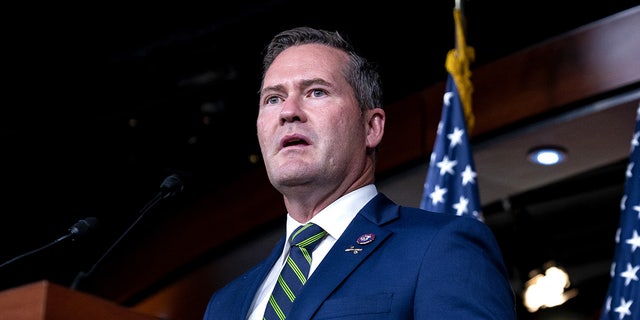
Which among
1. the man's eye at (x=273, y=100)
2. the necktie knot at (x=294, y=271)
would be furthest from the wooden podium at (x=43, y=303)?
the man's eye at (x=273, y=100)

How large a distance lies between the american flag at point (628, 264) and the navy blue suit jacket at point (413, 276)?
1269 mm

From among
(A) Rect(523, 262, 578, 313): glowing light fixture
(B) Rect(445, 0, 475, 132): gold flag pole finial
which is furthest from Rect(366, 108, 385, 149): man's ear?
(A) Rect(523, 262, 578, 313): glowing light fixture

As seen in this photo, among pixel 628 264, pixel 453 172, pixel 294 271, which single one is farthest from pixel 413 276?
pixel 453 172

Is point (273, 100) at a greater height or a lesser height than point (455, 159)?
lesser

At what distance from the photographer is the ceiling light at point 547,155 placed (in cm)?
390

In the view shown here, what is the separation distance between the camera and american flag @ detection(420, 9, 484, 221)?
10.1ft

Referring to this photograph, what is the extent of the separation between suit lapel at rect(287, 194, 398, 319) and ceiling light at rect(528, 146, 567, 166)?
2.22 m

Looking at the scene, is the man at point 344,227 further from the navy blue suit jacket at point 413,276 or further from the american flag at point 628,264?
the american flag at point 628,264

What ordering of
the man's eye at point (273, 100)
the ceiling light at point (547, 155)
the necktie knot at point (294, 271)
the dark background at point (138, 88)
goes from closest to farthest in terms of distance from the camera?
the necktie knot at point (294, 271)
the man's eye at point (273, 100)
the ceiling light at point (547, 155)
the dark background at point (138, 88)

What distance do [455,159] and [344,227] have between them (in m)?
1.47

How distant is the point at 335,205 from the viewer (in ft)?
6.01

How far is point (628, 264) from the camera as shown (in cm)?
283

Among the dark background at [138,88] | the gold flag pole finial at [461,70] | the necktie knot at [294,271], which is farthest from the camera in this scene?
the dark background at [138,88]

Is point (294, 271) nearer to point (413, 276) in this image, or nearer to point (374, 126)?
point (413, 276)
